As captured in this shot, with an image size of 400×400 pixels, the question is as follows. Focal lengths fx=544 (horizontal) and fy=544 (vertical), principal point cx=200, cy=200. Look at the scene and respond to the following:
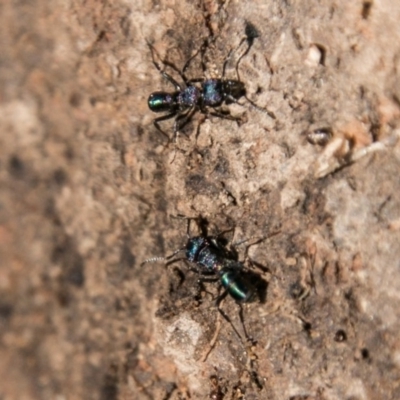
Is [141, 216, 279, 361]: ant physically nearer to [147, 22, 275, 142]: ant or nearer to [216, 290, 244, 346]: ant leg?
[216, 290, 244, 346]: ant leg

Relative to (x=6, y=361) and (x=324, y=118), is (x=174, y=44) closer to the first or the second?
(x=324, y=118)

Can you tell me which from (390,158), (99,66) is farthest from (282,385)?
(99,66)

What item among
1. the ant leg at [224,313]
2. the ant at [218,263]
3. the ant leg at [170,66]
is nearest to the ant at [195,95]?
the ant leg at [170,66]

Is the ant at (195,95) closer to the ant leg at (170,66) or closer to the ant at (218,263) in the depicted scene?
the ant leg at (170,66)

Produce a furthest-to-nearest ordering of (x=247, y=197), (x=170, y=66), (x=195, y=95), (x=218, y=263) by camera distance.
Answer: (x=170, y=66)
(x=195, y=95)
(x=218, y=263)
(x=247, y=197)

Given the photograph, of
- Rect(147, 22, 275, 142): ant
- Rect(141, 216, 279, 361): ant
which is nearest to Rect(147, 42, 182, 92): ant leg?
Rect(147, 22, 275, 142): ant

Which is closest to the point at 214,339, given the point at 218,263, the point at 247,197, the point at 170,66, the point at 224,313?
the point at 224,313

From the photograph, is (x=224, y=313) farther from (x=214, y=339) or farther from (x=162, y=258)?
(x=162, y=258)
